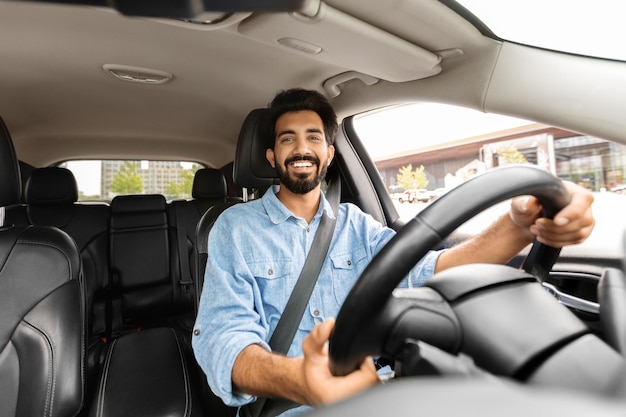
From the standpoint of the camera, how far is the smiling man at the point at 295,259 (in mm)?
706

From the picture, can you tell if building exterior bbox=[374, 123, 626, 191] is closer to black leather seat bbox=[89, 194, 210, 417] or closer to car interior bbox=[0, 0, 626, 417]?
car interior bbox=[0, 0, 626, 417]

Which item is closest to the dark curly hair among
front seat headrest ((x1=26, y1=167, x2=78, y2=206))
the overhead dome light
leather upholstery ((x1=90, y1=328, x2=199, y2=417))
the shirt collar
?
the shirt collar

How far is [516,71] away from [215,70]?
142 cm

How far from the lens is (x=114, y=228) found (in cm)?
285

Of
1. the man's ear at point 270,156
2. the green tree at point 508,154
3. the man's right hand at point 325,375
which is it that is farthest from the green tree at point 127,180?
the man's right hand at point 325,375

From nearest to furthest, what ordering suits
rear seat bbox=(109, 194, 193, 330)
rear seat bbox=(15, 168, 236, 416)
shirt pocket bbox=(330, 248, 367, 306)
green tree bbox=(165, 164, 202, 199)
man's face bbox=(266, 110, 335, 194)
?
shirt pocket bbox=(330, 248, 367, 306)
man's face bbox=(266, 110, 335, 194)
rear seat bbox=(15, 168, 236, 416)
rear seat bbox=(109, 194, 193, 330)
green tree bbox=(165, 164, 202, 199)

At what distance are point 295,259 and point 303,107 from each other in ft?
2.01

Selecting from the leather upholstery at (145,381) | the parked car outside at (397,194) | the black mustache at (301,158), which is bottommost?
the leather upholstery at (145,381)

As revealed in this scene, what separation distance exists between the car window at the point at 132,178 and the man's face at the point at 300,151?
204 cm

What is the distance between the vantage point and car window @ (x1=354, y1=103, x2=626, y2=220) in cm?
121

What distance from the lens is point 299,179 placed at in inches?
57.4

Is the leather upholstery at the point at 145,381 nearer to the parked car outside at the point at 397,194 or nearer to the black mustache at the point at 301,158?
the black mustache at the point at 301,158

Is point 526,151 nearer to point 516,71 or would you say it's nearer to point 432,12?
point 516,71

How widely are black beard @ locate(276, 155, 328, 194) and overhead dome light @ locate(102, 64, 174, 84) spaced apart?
1.09 m
